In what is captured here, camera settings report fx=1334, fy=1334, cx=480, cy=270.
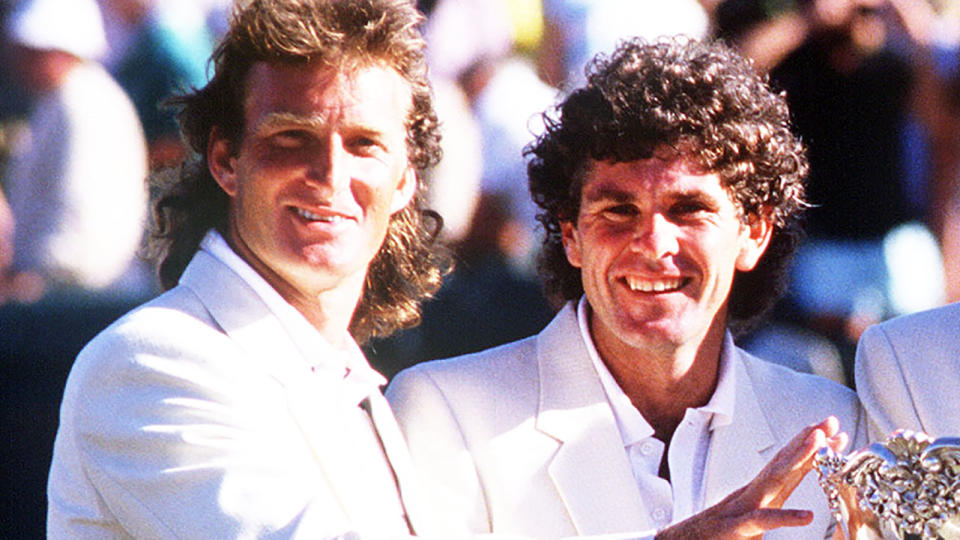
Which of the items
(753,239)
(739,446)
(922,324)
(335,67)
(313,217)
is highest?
(335,67)

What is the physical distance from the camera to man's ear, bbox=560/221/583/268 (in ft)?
8.84

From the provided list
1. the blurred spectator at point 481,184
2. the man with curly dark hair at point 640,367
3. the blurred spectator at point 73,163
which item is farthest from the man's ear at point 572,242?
the blurred spectator at point 73,163

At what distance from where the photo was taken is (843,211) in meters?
3.84

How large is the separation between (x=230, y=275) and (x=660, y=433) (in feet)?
2.90

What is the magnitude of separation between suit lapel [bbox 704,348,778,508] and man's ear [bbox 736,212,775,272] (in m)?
0.18

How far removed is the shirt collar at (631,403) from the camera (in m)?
2.53

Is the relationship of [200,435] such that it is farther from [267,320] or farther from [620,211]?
[620,211]

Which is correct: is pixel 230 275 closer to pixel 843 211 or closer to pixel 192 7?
pixel 192 7

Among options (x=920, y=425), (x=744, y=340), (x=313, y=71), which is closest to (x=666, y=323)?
(x=920, y=425)

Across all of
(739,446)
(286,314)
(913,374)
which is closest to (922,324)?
(913,374)

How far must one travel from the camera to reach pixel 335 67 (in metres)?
2.41

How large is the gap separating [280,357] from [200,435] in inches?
9.3

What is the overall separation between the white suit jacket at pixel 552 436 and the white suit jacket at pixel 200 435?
21 cm

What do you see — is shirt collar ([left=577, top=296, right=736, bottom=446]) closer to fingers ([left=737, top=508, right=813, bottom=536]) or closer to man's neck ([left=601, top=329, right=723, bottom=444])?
man's neck ([left=601, top=329, right=723, bottom=444])
